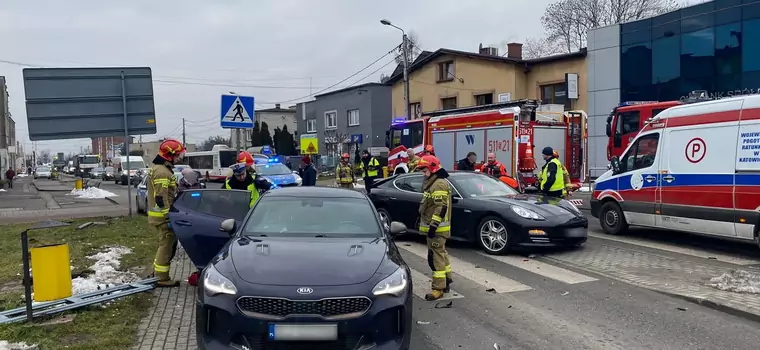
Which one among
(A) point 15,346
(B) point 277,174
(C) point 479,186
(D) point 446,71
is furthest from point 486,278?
(D) point 446,71

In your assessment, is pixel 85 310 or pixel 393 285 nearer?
pixel 393 285

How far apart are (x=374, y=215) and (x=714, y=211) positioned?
236 inches

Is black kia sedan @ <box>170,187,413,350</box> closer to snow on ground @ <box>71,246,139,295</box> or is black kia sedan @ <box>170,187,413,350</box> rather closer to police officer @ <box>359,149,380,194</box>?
snow on ground @ <box>71,246,139,295</box>

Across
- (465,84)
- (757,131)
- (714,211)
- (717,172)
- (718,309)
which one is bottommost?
(718,309)

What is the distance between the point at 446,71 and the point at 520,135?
72.0ft

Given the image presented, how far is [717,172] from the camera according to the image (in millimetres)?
8867

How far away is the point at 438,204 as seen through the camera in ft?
21.9

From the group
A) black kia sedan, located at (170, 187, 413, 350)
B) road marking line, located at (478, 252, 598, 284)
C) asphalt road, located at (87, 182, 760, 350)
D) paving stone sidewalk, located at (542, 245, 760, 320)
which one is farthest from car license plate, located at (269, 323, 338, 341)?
paving stone sidewalk, located at (542, 245, 760, 320)

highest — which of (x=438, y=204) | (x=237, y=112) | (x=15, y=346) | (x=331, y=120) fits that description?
(x=331, y=120)

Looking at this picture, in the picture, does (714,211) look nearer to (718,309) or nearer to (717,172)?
(717,172)

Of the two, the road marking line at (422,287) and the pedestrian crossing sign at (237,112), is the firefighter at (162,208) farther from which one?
the pedestrian crossing sign at (237,112)

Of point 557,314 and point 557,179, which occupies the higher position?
point 557,179

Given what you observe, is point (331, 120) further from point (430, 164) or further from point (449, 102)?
point (430, 164)

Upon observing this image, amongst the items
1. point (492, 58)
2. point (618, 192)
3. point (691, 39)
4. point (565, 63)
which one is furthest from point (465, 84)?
point (618, 192)
